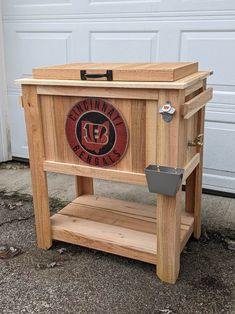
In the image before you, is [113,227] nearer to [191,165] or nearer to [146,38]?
[191,165]

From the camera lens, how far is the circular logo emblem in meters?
1.46

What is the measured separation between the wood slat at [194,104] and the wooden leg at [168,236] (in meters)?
0.31

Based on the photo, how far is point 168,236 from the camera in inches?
58.3

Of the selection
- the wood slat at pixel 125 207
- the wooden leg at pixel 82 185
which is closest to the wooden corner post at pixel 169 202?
the wood slat at pixel 125 207

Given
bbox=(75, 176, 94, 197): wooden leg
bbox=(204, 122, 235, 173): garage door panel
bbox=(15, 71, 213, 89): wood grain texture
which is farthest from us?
bbox=(204, 122, 235, 173): garage door panel

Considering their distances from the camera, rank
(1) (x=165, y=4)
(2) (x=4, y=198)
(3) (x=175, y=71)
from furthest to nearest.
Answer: (2) (x=4, y=198) < (1) (x=165, y=4) < (3) (x=175, y=71)

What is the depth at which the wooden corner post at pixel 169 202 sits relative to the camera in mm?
1337

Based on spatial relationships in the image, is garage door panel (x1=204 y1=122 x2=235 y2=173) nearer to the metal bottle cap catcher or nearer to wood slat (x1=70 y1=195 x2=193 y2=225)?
wood slat (x1=70 y1=195 x2=193 y2=225)

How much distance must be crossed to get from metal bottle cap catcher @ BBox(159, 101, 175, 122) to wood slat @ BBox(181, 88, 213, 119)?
0.04 m

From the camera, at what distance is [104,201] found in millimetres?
2059

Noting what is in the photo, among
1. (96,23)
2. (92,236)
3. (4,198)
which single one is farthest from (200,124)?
(4,198)

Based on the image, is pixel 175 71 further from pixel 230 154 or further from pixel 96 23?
pixel 96 23

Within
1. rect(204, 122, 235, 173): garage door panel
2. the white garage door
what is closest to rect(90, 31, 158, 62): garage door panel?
the white garage door

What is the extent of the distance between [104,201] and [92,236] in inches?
15.3
